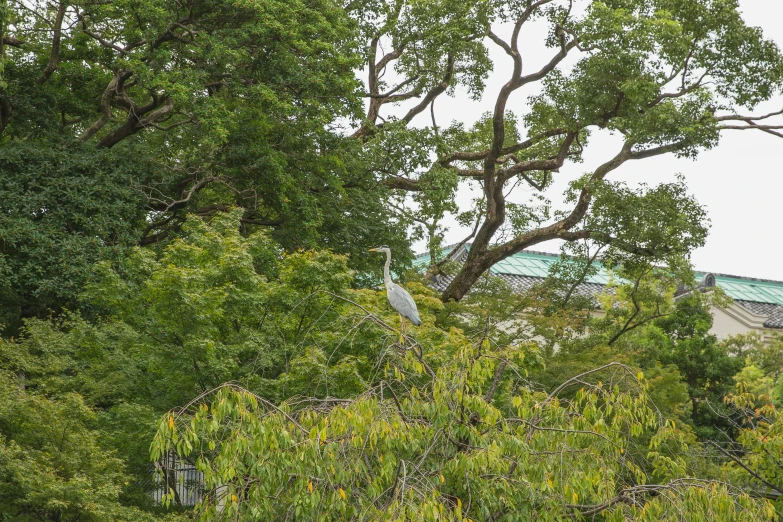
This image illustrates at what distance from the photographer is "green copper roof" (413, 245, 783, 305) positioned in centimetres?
3738

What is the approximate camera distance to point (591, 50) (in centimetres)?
1803

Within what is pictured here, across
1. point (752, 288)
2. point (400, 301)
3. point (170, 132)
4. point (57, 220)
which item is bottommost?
point (400, 301)

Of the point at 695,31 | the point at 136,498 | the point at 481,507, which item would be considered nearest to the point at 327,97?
the point at 695,31

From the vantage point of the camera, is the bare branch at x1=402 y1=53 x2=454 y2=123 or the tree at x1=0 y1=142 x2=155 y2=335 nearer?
the tree at x1=0 y1=142 x2=155 y2=335

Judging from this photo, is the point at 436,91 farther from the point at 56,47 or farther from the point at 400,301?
the point at 400,301

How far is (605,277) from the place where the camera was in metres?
41.3

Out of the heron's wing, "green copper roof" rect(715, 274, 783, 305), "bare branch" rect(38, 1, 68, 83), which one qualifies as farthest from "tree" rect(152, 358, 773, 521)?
"green copper roof" rect(715, 274, 783, 305)

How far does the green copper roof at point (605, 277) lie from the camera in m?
37.4

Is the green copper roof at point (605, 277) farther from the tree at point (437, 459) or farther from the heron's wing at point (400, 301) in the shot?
the tree at point (437, 459)

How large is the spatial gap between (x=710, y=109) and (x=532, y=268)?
20084 millimetres

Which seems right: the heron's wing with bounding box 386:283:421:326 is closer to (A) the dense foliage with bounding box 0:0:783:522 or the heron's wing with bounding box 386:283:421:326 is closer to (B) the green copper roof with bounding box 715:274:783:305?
(A) the dense foliage with bounding box 0:0:783:522

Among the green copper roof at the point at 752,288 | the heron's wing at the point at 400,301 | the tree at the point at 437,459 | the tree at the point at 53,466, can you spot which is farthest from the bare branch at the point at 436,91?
the green copper roof at the point at 752,288

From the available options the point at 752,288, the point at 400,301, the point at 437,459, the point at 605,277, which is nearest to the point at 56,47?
the point at 400,301

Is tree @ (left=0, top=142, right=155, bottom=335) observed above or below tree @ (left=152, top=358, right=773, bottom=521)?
above
